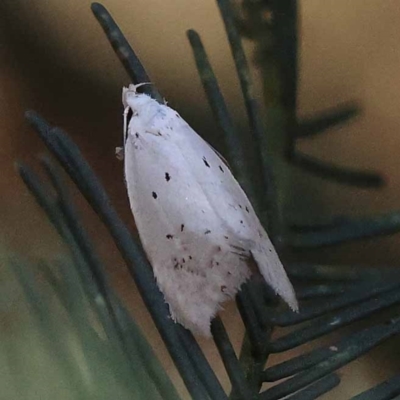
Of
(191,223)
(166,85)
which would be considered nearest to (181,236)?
(191,223)

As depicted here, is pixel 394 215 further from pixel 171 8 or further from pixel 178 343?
pixel 171 8

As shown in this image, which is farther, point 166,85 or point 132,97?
point 166,85

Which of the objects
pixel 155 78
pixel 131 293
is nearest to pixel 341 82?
pixel 155 78

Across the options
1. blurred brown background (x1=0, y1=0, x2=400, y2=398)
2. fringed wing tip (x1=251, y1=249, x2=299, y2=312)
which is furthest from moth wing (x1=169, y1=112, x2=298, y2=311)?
blurred brown background (x1=0, y1=0, x2=400, y2=398)

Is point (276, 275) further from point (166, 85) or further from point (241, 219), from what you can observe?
point (166, 85)

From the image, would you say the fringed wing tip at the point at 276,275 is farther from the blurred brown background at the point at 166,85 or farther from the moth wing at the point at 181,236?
the blurred brown background at the point at 166,85
